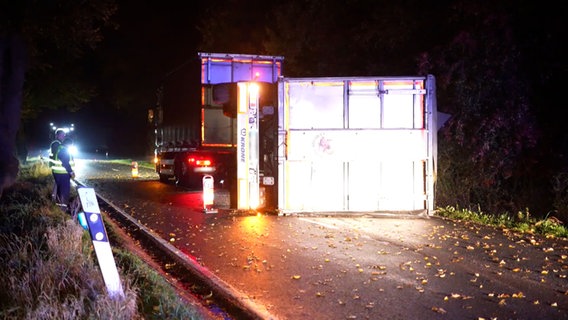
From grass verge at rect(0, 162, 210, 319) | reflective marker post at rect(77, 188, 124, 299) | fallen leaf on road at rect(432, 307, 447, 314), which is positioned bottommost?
fallen leaf on road at rect(432, 307, 447, 314)

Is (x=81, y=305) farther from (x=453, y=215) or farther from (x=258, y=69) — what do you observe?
(x=258, y=69)

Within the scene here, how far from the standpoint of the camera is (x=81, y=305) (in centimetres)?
505

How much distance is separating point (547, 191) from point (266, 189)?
255 inches

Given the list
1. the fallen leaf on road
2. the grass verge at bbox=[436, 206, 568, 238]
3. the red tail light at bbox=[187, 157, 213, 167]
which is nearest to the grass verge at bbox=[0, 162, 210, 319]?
the fallen leaf on road

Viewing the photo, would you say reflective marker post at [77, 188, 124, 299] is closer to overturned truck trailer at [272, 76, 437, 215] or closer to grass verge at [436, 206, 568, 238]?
overturned truck trailer at [272, 76, 437, 215]

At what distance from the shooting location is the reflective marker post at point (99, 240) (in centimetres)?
568

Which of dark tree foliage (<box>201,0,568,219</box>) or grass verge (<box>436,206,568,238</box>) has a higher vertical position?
dark tree foliage (<box>201,0,568,219</box>)

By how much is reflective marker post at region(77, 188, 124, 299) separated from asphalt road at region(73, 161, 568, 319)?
1.57 meters

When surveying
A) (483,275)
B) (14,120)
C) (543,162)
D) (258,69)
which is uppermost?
(258,69)

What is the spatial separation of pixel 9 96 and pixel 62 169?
505 cm

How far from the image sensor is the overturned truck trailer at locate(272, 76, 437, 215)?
43.3 ft

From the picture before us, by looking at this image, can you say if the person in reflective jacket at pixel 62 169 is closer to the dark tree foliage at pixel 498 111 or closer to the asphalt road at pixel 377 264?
the asphalt road at pixel 377 264

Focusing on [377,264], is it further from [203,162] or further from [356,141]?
[203,162]

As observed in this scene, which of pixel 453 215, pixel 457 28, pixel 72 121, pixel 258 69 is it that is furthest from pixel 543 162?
pixel 72 121
